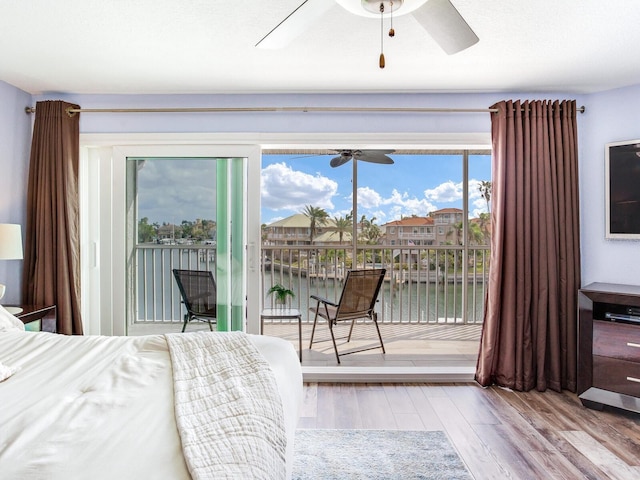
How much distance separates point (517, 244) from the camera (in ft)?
10.3

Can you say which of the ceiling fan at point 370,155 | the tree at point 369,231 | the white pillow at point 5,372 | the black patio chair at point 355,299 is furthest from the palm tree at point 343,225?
the white pillow at point 5,372

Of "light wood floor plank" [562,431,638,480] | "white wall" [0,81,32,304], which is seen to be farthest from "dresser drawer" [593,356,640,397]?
"white wall" [0,81,32,304]

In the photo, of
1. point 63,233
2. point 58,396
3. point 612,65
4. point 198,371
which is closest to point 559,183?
point 612,65

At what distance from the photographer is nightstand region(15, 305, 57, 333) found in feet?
9.14

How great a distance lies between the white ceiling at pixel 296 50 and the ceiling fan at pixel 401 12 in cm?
24

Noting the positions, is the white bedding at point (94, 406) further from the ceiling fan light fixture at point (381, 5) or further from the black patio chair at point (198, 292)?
the ceiling fan light fixture at point (381, 5)

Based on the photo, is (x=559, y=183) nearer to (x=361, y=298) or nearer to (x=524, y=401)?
(x=524, y=401)

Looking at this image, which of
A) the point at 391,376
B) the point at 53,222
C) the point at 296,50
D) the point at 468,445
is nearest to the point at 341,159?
the point at 296,50

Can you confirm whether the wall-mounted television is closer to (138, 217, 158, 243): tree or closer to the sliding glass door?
the sliding glass door

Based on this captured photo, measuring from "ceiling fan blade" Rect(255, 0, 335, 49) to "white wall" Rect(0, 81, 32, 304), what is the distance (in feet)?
7.92

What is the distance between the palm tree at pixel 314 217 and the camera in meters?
5.40

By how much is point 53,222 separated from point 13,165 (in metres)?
0.53

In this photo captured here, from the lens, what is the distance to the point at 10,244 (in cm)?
270

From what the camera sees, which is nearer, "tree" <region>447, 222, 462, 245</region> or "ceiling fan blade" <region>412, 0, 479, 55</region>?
"ceiling fan blade" <region>412, 0, 479, 55</region>
